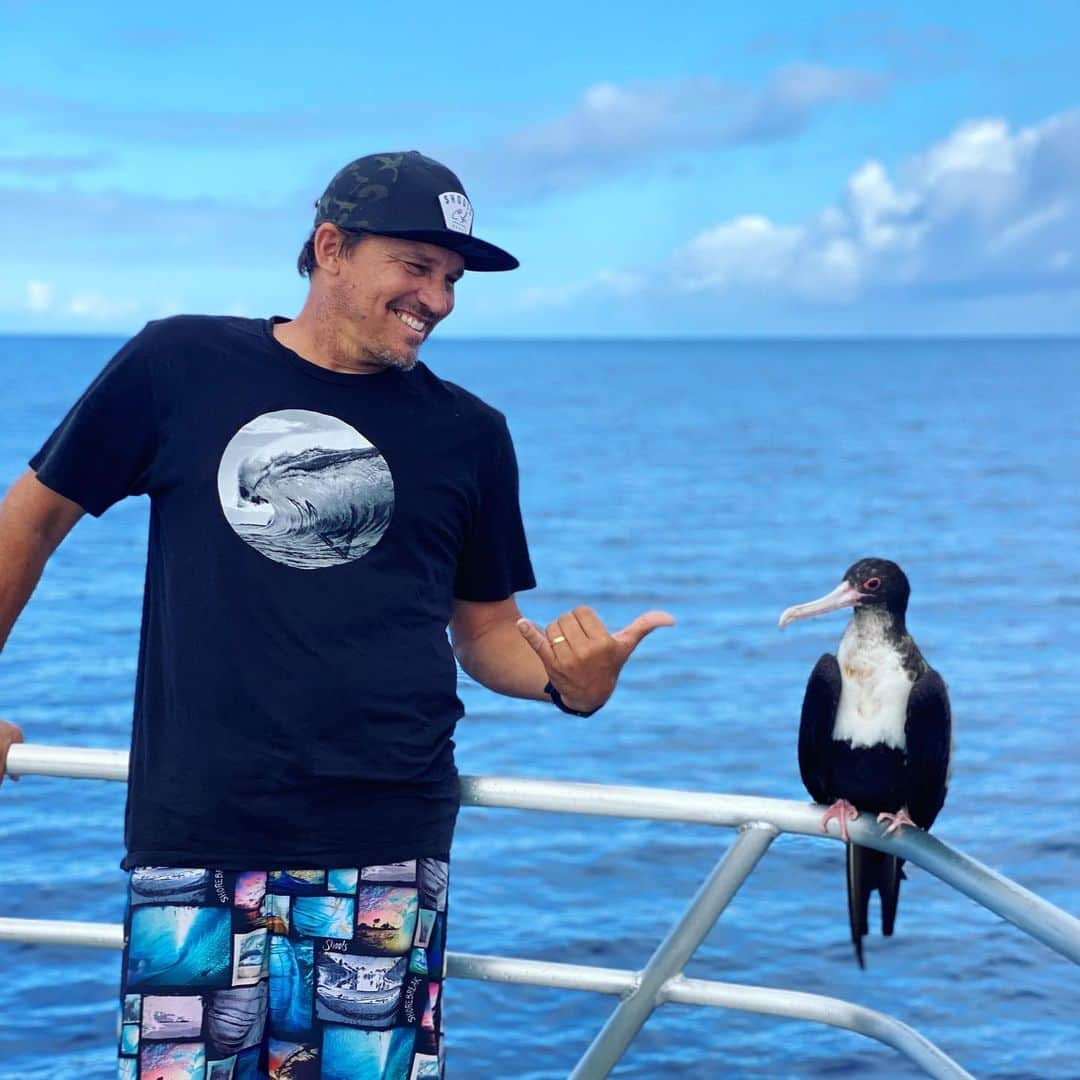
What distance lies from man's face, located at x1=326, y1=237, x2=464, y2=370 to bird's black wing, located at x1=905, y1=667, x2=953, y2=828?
1.19 meters

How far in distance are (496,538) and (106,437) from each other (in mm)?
695

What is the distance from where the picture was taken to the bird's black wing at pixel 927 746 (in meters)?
2.87

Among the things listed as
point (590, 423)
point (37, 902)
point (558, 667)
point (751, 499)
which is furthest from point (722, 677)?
point (590, 423)

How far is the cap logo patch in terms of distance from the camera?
255 centimetres

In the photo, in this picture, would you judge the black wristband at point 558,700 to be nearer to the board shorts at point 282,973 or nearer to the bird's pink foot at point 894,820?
the board shorts at point 282,973

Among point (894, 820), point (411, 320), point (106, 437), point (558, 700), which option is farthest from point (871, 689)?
point (106, 437)

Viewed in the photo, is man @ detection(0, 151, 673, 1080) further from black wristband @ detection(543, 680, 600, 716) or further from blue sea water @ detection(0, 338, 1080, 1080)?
blue sea water @ detection(0, 338, 1080, 1080)

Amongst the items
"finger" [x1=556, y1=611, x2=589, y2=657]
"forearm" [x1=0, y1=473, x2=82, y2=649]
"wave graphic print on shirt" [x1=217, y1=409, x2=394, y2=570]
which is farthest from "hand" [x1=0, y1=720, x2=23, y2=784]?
"finger" [x1=556, y1=611, x2=589, y2=657]

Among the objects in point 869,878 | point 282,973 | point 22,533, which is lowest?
point 282,973

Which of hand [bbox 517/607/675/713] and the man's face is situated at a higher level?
the man's face

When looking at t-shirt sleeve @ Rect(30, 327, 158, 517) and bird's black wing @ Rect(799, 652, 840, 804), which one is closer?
t-shirt sleeve @ Rect(30, 327, 158, 517)

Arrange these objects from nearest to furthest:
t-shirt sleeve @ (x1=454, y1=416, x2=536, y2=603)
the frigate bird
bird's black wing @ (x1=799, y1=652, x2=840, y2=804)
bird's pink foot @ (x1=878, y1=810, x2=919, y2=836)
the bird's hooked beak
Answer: bird's pink foot @ (x1=878, y1=810, x2=919, y2=836) → t-shirt sleeve @ (x1=454, y1=416, x2=536, y2=603) → the frigate bird → bird's black wing @ (x1=799, y1=652, x2=840, y2=804) → the bird's hooked beak

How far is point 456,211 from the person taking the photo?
2.58 m

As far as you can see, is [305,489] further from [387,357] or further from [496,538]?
[496,538]
